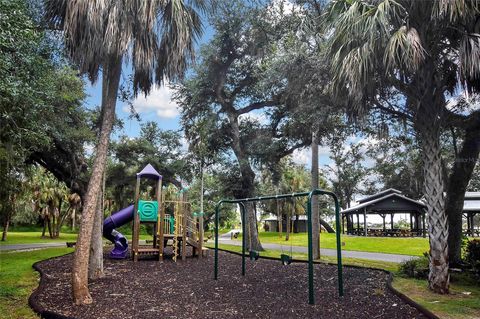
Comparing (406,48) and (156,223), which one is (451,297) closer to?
(406,48)

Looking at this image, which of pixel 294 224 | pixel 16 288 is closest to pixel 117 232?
pixel 16 288

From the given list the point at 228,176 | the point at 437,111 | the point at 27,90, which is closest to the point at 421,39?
the point at 437,111

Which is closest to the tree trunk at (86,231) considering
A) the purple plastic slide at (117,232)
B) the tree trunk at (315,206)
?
the purple plastic slide at (117,232)

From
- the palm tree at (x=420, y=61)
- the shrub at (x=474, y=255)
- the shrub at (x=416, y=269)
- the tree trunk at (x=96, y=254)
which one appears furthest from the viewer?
the tree trunk at (x=96, y=254)

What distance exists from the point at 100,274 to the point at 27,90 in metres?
5.27

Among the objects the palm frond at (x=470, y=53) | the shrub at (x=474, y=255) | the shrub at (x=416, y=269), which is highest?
the palm frond at (x=470, y=53)

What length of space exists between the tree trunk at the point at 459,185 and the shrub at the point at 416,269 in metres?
0.69

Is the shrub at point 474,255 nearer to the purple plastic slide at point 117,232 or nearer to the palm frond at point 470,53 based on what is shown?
the palm frond at point 470,53

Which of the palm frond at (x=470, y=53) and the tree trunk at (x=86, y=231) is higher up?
the palm frond at (x=470, y=53)

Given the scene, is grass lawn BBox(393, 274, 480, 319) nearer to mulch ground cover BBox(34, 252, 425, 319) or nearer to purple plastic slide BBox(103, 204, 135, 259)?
mulch ground cover BBox(34, 252, 425, 319)

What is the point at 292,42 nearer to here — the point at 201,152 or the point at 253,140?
the point at 253,140

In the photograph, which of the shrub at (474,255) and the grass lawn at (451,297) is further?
the shrub at (474,255)

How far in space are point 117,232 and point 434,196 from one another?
11.6 meters

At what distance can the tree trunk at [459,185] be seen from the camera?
31.6 feet
